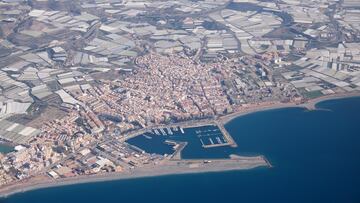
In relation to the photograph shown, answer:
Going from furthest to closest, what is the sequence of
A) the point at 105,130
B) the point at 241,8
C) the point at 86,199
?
A: 1. the point at 241,8
2. the point at 105,130
3. the point at 86,199

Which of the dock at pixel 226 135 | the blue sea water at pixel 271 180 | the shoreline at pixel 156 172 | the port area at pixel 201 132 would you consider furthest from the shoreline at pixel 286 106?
the shoreline at pixel 156 172

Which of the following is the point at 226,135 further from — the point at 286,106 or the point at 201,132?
the point at 286,106

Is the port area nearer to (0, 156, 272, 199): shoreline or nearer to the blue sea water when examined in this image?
the blue sea water

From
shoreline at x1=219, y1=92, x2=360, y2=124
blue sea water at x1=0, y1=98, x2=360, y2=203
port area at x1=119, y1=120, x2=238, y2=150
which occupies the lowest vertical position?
blue sea water at x1=0, y1=98, x2=360, y2=203

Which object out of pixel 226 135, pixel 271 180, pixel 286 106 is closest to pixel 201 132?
pixel 226 135

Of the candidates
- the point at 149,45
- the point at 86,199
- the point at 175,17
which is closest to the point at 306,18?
the point at 175,17

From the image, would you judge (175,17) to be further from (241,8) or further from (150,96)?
(150,96)

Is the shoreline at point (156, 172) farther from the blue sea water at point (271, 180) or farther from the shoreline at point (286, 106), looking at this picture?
the shoreline at point (286, 106)

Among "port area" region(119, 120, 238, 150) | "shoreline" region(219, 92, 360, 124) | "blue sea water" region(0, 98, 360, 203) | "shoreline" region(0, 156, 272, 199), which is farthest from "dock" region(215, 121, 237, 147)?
"shoreline" region(0, 156, 272, 199)
